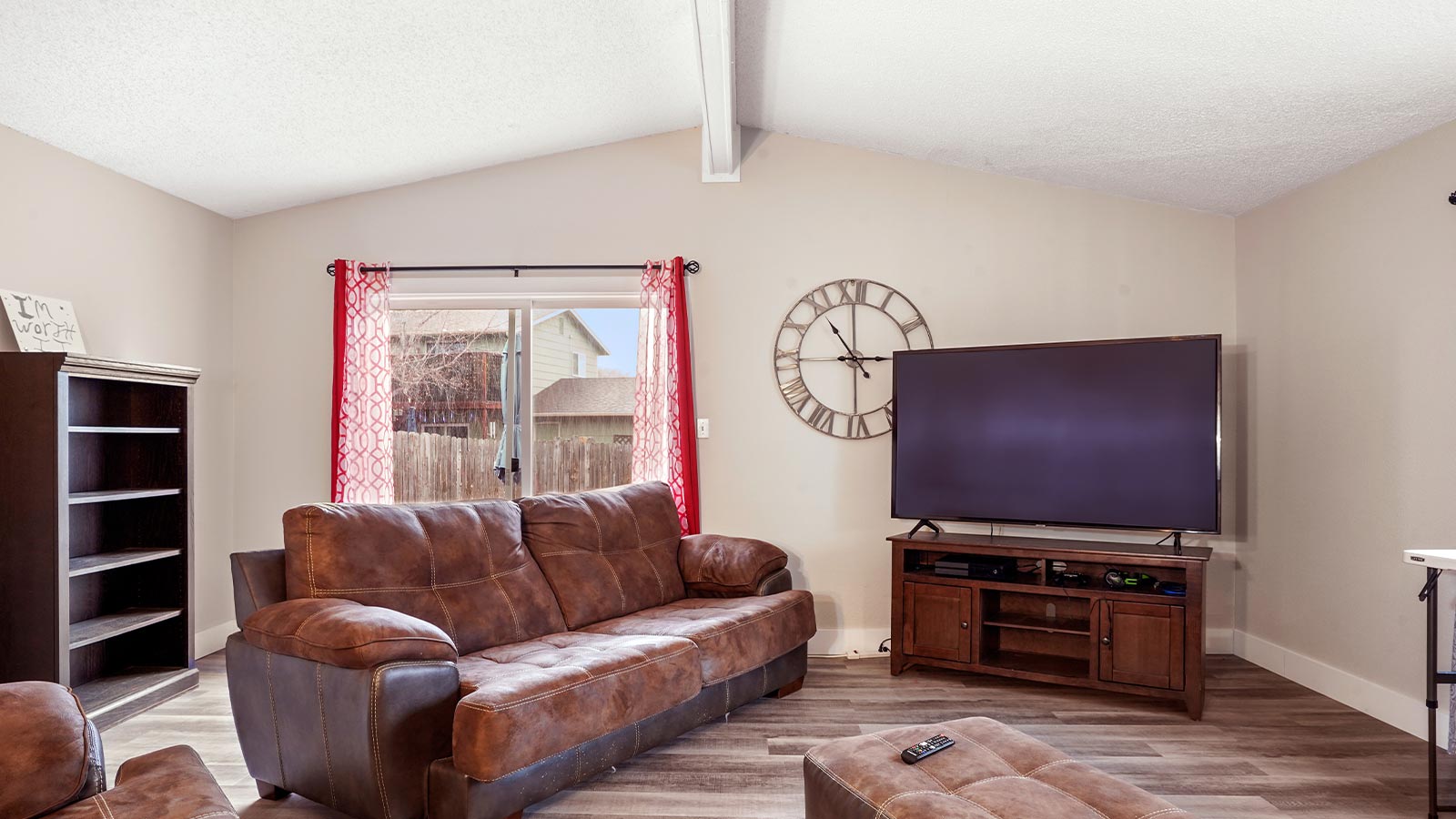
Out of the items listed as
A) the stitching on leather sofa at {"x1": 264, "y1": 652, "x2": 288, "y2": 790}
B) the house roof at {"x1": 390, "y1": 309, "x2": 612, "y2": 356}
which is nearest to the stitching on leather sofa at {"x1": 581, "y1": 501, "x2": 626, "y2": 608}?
the house roof at {"x1": 390, "y1": 309, "x2": 612, "y2": 356}

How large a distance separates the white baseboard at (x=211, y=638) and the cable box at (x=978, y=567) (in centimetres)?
358

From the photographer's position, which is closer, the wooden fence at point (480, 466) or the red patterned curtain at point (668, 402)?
the red patterned curtain at point (668, 402)

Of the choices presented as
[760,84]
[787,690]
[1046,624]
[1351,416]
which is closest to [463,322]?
[760,84]

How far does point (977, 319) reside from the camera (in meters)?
4.46

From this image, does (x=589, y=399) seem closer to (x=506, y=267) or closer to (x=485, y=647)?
(x=506, y=267)

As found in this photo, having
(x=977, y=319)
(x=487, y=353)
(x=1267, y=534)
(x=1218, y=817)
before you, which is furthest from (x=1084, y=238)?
(x=487, y=353)

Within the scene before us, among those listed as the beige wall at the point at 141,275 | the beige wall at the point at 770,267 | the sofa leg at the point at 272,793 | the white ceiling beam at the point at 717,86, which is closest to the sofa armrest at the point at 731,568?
the beige wall at the point at 770,267

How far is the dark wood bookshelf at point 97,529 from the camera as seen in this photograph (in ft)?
10.0

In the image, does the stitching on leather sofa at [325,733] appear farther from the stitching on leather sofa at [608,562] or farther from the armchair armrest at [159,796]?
the stitching on leather sofa at [608,562]

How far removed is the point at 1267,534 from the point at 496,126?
415 centimetres

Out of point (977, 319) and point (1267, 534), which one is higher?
point (977, 319)

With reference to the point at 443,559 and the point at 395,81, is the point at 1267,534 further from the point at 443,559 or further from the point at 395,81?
the point at 395,81

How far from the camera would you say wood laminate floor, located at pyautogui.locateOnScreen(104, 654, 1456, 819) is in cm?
255

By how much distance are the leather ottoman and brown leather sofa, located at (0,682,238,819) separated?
1197mm
